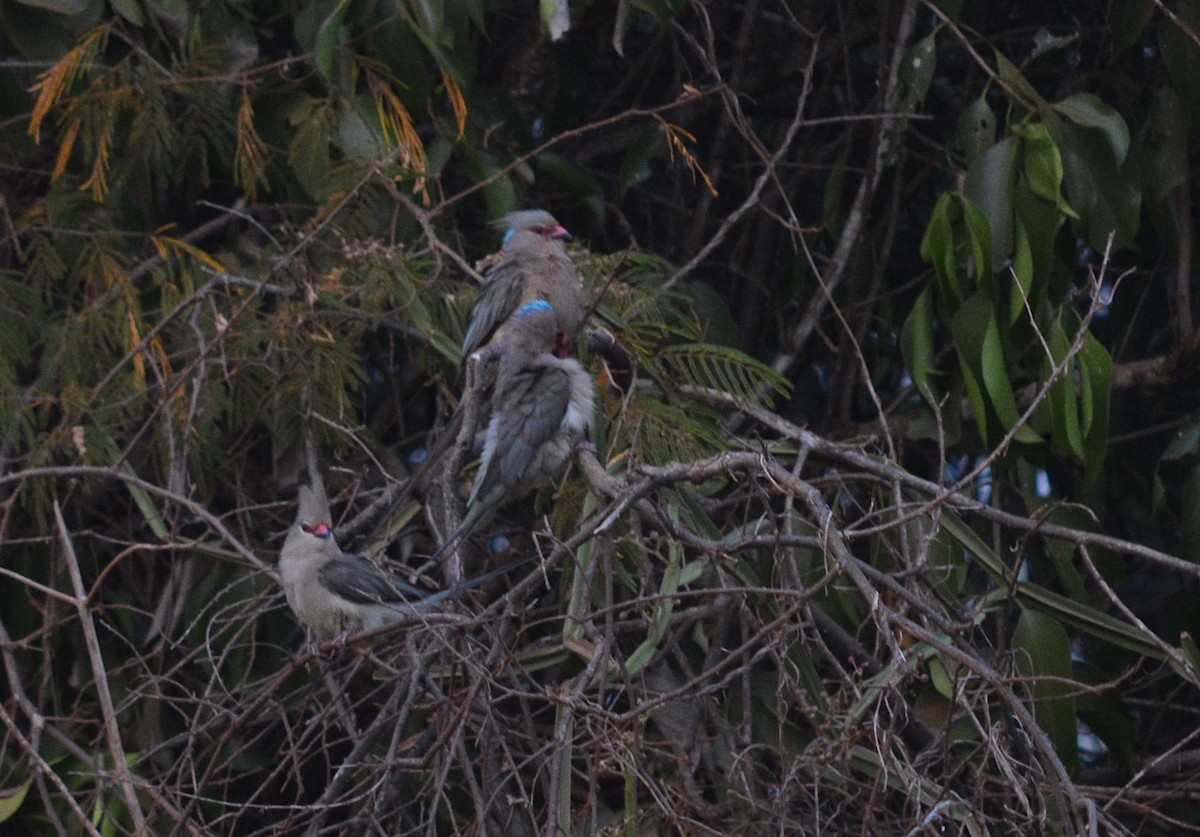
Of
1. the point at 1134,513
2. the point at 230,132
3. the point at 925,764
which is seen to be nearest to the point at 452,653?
the point at 925,764

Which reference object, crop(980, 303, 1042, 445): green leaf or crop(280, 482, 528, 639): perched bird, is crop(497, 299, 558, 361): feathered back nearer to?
crop(280, 482, 528, 639): perched bird

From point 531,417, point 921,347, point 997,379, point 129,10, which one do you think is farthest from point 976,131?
point 129,10

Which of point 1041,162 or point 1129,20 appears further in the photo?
point 1129,20

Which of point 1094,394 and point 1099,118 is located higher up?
point 1099,118

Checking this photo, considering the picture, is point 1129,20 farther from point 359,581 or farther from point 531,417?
point 359,581

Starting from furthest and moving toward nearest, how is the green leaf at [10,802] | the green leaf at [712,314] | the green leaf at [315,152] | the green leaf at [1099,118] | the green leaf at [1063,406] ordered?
the green leaf at [712,314] → the green leaf at [315,152] → the green leaf at [1099,118] → the green leaf at [10,802] → the green leaf at [1063,406]

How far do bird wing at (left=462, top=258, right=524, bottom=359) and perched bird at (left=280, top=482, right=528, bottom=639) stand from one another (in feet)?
2.30

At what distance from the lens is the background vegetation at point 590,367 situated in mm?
3793

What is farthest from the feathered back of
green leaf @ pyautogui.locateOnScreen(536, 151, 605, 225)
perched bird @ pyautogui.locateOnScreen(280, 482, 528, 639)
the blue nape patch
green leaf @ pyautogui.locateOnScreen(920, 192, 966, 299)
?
green leaf @ pyautogui.locateOnScreen(920, 192, 966, 299)

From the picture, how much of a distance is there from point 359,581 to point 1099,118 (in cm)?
239

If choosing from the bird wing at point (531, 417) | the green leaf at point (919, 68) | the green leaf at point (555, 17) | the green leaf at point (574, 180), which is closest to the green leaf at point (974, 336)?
the green leaf at point (919, 68)

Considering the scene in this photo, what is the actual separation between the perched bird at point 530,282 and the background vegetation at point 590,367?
116 millimetres

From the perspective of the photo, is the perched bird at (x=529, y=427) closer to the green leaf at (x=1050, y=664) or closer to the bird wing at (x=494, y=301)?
the bird wing at (x=494, y=301)

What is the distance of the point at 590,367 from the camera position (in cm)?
455
